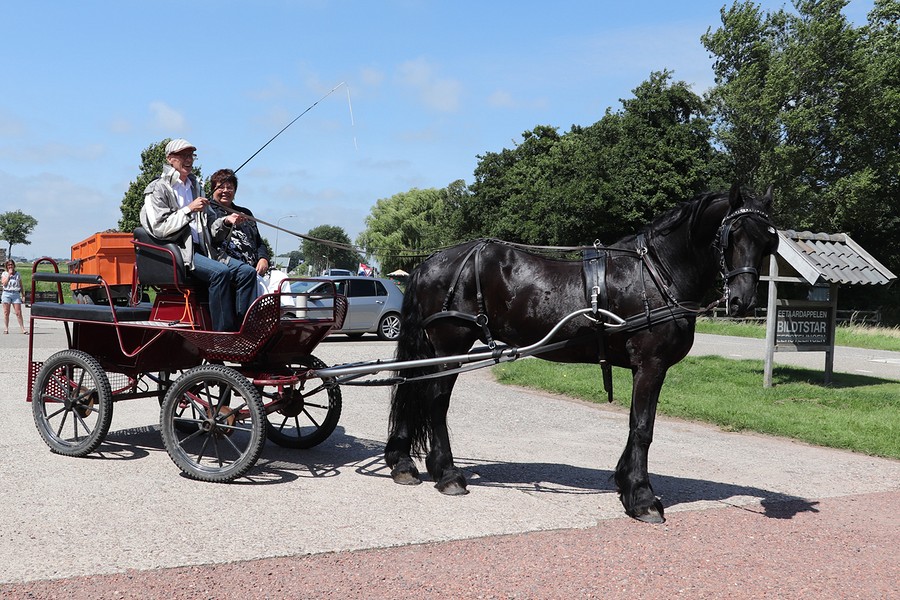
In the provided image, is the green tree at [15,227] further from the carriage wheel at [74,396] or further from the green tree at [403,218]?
the carriage wheel at [74,396]

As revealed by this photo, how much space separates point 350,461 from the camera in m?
6.71

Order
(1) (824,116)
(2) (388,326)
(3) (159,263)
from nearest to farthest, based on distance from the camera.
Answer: (3) (159,263) < (2) (388,326) < (1) (824,116)

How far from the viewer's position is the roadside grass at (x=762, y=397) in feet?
28.3

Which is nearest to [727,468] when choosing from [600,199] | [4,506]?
[4,506]

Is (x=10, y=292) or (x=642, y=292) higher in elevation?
(x=642, y=292)

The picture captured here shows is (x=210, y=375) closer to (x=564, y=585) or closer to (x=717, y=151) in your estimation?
(x=564, y=585)

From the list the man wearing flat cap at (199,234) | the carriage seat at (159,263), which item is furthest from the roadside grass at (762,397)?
the carriage seat at (159,263)

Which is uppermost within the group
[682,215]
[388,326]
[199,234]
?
[682,215]

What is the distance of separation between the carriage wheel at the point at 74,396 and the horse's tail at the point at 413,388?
2360 mm

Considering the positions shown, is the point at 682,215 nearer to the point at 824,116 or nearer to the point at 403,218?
the point at 824,116

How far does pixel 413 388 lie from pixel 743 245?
2.64 meters

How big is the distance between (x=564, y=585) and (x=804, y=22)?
141 ft

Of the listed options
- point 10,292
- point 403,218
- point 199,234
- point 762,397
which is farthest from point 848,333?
point 403,218

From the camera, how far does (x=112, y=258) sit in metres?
6.69
